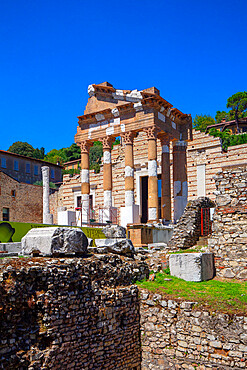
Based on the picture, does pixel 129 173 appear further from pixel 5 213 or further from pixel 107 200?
pixel 5 213

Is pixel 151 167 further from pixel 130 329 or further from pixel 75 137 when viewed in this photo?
pixel 130 329

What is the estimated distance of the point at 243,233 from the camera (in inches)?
383

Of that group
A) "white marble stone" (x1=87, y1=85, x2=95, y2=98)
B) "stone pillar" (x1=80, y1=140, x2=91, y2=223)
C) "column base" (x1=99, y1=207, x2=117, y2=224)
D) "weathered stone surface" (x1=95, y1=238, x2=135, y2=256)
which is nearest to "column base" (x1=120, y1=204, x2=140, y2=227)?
"column base" (x1=99, y1=207, x2=117, y2=224)

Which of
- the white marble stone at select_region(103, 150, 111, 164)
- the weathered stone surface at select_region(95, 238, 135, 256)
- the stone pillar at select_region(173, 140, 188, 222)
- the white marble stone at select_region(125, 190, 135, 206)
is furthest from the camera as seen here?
the stone pillar at select_region(173, 140, 188, 222)

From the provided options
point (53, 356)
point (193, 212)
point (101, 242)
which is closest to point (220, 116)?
point (193, 212)

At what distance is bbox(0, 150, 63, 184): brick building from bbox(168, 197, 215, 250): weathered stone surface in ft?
92.1

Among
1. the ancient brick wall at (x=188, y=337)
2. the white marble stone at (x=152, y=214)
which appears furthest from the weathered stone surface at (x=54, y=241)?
the white marble stone at (x=152, y=214)

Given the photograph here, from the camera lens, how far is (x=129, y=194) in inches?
768

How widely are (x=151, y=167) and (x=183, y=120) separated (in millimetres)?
4880

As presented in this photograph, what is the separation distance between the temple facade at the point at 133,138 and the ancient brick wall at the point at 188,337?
34.9ft

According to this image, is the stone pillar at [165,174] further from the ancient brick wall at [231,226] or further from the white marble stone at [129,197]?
the ancient brick wall at [231,226]

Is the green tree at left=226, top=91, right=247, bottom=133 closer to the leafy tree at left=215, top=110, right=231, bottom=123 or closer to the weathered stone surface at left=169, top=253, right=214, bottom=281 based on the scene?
the leafy tree at left=215, top=110, right=231, bottom=123

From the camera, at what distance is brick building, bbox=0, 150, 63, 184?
123ft

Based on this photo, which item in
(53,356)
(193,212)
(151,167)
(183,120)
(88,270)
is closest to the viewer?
(53,356)
